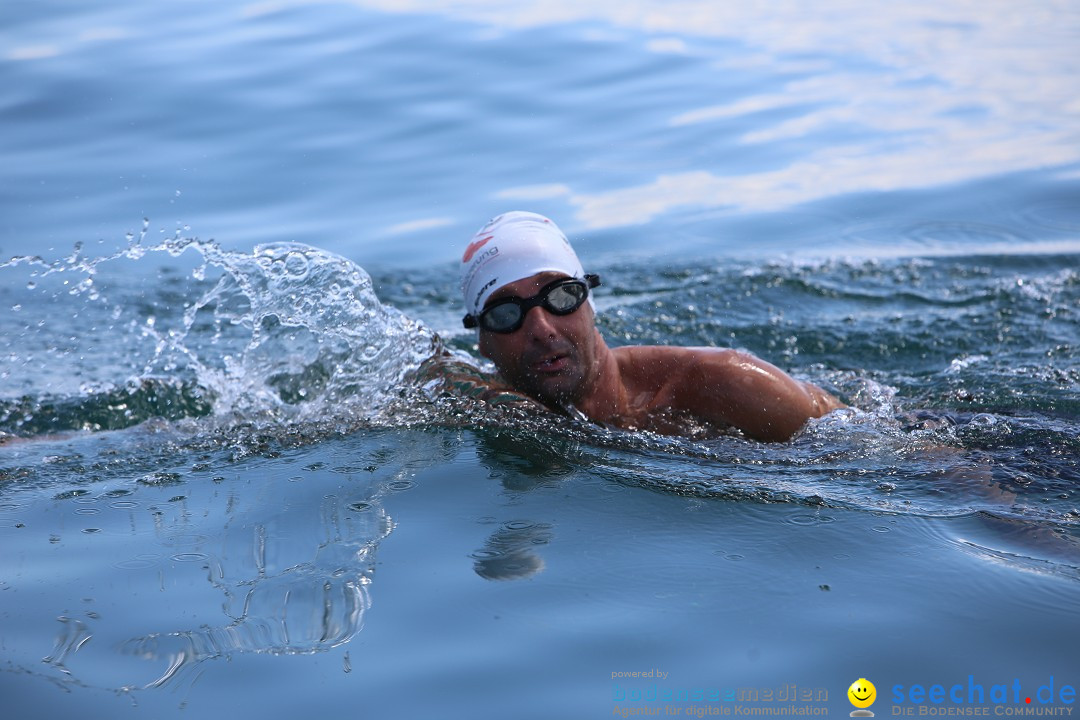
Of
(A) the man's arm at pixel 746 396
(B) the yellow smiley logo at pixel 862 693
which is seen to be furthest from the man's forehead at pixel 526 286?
(B) the yellow smiley logo at pixel 862 693

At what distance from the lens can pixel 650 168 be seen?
11.6 meters

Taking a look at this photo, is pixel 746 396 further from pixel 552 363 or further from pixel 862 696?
pixel 862 696

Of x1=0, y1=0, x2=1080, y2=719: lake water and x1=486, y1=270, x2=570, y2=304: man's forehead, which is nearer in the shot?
x1=0, y1=0, x2=1080, y2=719: lake water

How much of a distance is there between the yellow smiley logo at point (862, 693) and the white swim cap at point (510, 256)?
3006 millimetres

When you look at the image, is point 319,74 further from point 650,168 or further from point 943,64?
point 943,64

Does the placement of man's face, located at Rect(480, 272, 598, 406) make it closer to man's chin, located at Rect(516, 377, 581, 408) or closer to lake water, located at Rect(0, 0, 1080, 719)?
man's chin, located at Rect(516, 377, 581, 408)

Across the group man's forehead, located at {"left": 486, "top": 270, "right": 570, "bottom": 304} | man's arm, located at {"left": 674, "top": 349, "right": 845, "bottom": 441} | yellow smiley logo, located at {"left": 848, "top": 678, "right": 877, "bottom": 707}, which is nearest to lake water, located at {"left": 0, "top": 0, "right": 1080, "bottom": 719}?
yellow smiley logo, located at {"left": 848, "top": 678, "right": 877, "bottom": 707}

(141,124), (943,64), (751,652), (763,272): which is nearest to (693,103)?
(943,64)

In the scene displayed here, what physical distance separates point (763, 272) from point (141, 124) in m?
6.52

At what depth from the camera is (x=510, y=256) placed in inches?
233

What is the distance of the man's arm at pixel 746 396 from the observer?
5.61m

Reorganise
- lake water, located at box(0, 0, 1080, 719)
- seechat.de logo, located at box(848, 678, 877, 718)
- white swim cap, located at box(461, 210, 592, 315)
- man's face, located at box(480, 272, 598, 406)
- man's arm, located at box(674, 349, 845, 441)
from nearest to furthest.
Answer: seechat.de logo, located at box(848, 678, 877, 718), lake water, located at box(0, 0, 1080, 719), man's arm, located at box(674, 349, 845, 441), man's face, located at box(480, 272, 598, 406), white swim cap, located at box(461, 210, 592, 315)

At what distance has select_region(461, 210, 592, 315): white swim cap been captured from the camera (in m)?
5.89

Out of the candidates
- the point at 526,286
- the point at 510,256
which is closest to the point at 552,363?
the point at 526,286
